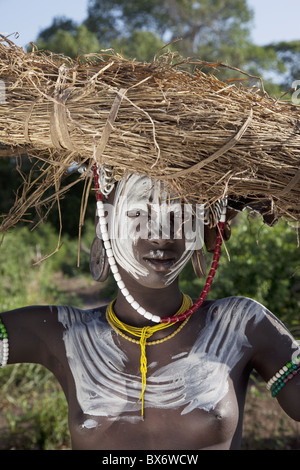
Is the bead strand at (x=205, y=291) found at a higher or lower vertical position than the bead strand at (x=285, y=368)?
higher

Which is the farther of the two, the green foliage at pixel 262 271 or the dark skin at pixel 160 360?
the green foliage at pixel 262 271

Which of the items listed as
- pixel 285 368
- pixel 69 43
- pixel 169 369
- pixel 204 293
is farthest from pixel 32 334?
pixel 69 43

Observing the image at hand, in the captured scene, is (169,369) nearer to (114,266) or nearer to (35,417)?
(114,266)

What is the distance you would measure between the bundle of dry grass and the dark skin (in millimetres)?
398

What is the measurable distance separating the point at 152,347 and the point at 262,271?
3066 mm

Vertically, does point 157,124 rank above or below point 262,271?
above

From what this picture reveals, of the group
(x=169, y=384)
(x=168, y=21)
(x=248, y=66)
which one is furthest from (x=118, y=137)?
(x=168, y=21)

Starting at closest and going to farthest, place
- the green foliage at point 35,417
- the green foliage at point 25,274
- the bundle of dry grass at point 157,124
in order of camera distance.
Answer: the bundle of dry grass at point 157,124
the green foliage at point 35,417
the green foliage at point 25,274

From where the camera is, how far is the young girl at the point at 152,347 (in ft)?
6.53

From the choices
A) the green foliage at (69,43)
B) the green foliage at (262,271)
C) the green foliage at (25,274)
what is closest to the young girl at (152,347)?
the green foliage at (262,271)

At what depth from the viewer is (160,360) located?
2.08 meters

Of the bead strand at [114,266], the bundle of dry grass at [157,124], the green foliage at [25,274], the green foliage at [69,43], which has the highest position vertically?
the green foliage at [69,43]

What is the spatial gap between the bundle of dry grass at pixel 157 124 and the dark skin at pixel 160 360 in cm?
40

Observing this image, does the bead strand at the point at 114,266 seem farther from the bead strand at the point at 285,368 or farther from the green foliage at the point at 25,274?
the green foliage at the point at 25,274
